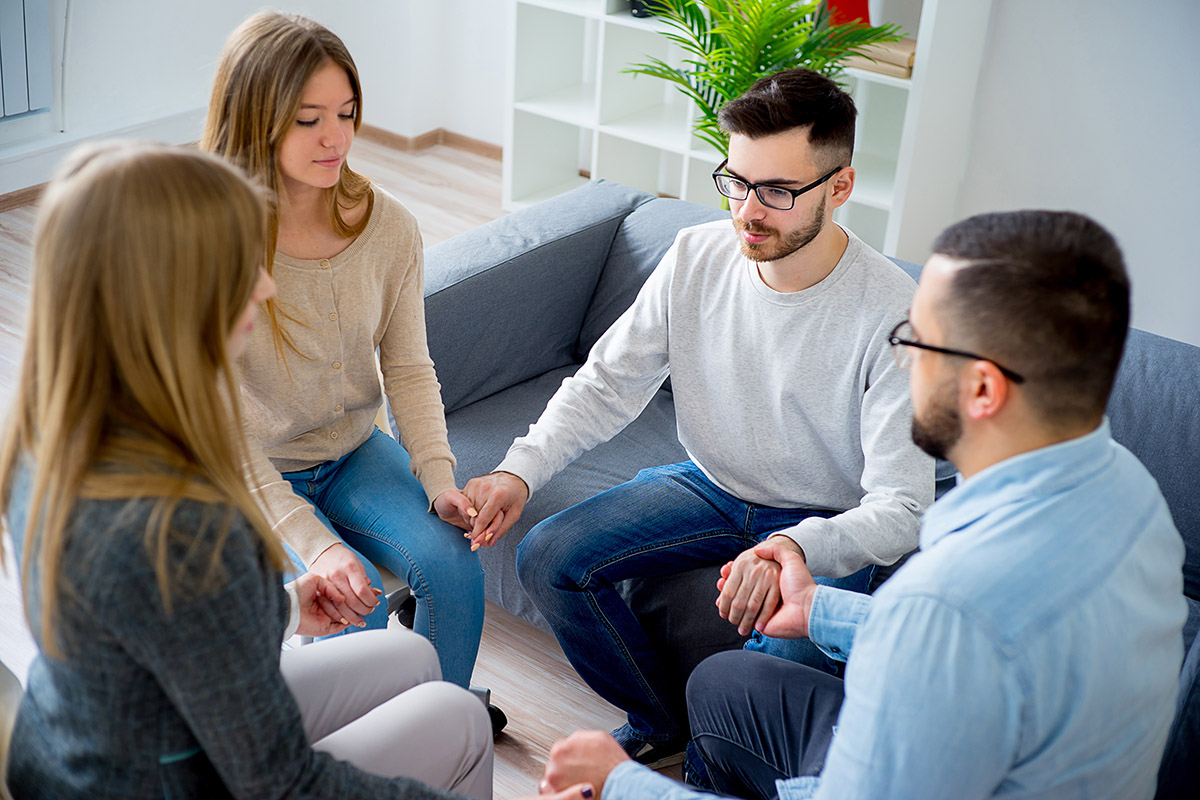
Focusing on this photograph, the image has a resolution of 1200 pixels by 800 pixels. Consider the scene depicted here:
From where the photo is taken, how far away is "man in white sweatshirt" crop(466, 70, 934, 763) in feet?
5.73

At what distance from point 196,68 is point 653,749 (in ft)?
11.4

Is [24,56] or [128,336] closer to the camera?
[128,336]

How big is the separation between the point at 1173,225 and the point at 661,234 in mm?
1811

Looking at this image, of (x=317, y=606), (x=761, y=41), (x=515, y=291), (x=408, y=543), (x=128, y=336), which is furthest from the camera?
(x=761, y=41)

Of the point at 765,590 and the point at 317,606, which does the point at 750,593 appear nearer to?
the point at 765,590

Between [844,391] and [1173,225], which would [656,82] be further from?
[844,391]

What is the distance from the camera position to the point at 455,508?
5.79 feet

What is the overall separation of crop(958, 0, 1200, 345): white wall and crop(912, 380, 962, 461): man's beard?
2.60m

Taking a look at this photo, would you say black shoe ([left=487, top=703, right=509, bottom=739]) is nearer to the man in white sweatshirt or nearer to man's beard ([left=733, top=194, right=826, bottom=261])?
the man in white sweatshirt

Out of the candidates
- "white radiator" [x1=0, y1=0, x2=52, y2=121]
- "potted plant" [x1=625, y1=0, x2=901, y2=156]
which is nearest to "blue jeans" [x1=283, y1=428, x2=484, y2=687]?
"potted plant" [x1=625, y1=0, x2=901, y2=156]

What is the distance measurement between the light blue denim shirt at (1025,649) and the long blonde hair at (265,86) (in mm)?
1095

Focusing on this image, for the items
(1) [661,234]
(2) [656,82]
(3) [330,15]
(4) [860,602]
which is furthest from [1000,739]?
(3) [330,15]

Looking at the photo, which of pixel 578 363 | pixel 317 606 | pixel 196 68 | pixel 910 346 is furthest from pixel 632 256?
pixel 196 68

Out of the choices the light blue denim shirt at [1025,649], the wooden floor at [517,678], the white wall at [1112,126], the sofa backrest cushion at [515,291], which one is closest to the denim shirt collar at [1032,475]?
the light blue denim shirt at [1025,649]
